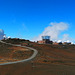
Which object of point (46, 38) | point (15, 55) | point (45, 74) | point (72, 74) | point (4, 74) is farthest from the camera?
point (46, 38)

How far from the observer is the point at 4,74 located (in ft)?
46.1

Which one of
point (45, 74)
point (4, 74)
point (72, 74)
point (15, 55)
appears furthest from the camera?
point (15, 55)

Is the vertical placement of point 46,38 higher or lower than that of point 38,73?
higher

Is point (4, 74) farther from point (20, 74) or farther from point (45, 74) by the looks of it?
point (45, 74)

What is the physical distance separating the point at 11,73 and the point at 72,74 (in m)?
8.26

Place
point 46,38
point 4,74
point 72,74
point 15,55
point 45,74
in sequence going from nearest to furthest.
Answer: point 4,74, point 45,74, point 72,74, point 15,55, point 46,38

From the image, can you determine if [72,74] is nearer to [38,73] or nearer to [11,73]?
[38,73]

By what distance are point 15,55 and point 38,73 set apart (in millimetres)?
29841

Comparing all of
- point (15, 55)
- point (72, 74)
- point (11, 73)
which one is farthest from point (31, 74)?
point (15, 55)

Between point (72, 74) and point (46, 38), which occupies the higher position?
point (46, 38)

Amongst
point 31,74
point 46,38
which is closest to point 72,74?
point 31,74

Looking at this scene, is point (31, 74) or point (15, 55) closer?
point (31, 74)

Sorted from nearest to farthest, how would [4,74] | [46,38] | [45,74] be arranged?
[4,74] < [45,74] < [46,38]

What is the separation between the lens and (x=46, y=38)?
3922 inches
